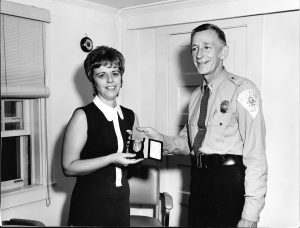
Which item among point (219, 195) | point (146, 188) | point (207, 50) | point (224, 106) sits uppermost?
point (207, 50)

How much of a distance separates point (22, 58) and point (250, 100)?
4.63 ft

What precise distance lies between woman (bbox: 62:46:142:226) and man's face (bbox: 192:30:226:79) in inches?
16.5

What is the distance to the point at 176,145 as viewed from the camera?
2.04 meters

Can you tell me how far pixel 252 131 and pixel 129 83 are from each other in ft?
5.16

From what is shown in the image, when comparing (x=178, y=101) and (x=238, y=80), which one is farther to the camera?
(x=178, y=101)

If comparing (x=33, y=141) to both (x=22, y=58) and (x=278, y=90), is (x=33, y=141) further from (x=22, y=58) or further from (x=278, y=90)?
(x=278, y=90)

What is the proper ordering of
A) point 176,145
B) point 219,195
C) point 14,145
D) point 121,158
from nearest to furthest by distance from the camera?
point 121,158 < point 219,195 < point 176,145 < point 14,145

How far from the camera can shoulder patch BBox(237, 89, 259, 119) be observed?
1651 millimetres

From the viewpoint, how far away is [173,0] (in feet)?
8.41

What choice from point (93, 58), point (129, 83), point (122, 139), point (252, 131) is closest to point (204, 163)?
point (252, 131)

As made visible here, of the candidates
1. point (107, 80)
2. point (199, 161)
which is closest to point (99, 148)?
point (107, 80)

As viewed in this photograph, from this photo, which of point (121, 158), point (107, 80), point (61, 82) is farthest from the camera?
point (61, 82)

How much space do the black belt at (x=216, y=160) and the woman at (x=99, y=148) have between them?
15.3 inches

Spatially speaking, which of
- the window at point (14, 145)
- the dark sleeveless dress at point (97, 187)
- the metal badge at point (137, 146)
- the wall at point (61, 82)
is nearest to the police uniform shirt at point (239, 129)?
the metal badge at point (137, 146)
